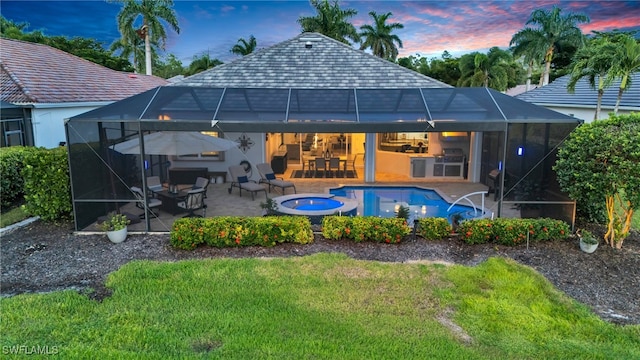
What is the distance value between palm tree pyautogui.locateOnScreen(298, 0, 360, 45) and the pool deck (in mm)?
24962

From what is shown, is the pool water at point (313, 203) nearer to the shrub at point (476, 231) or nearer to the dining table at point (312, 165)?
the shrub at point (476, 231)

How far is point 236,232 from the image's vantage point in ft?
27.4

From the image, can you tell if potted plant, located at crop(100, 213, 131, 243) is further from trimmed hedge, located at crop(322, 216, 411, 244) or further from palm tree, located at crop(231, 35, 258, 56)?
palm tree, located at crop(231, 35, 258, 56)

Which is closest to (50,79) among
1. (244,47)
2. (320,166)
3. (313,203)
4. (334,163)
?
(320,166)

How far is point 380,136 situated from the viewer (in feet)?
55.8

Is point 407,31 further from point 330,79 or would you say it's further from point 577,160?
point 577,160

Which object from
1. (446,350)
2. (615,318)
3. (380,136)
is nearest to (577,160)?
(615,318)

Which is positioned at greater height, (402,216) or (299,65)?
(299,65)

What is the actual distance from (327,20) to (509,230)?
33.1 metres

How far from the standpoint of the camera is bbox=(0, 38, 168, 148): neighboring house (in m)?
13.2

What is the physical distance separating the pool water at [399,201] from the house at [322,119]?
1287 millimetres

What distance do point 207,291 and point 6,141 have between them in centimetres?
1121

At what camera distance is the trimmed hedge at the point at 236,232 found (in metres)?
8.24

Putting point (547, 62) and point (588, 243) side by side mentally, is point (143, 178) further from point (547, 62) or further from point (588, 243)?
point (547, 62)
